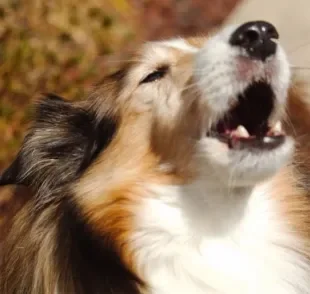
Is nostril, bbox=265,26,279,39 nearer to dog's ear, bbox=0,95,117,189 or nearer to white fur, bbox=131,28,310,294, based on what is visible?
white fur, bbox=131,28,310,294

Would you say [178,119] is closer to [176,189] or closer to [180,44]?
[176,189]

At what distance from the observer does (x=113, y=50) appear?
131 inches

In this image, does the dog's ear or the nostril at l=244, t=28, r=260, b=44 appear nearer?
the nostril at l=244, t=28, r=260, b=44

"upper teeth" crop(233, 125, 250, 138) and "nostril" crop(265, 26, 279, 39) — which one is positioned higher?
"nostril" crop(265, 26, 279, 39)

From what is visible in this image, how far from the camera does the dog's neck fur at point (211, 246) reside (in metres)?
1.74

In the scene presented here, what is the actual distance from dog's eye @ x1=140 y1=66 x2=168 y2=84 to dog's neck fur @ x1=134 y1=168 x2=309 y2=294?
30 centimetres

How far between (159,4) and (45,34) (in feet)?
5.43

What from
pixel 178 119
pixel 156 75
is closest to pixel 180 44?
pixel 156 75

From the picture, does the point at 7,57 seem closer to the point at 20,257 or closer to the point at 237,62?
the point at 20,257

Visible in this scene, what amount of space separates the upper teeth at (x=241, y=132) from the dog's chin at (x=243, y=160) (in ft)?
0.15

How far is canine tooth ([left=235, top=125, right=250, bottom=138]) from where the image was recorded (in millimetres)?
1683

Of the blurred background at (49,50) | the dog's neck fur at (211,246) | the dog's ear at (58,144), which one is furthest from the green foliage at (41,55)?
the dog's neck fur at (211,246)

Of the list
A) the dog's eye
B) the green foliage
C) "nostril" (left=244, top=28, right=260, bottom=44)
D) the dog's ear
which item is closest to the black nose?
"nostril" (left=244, top=28, right=260, bottom=44)

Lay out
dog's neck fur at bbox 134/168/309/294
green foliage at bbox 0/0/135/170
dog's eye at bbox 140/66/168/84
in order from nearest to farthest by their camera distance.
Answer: dog's neck fur at bbox 134/168/309/294, dog's eye at bbox 140/66/168/84, green foliage at bbox 0/0/135/170
